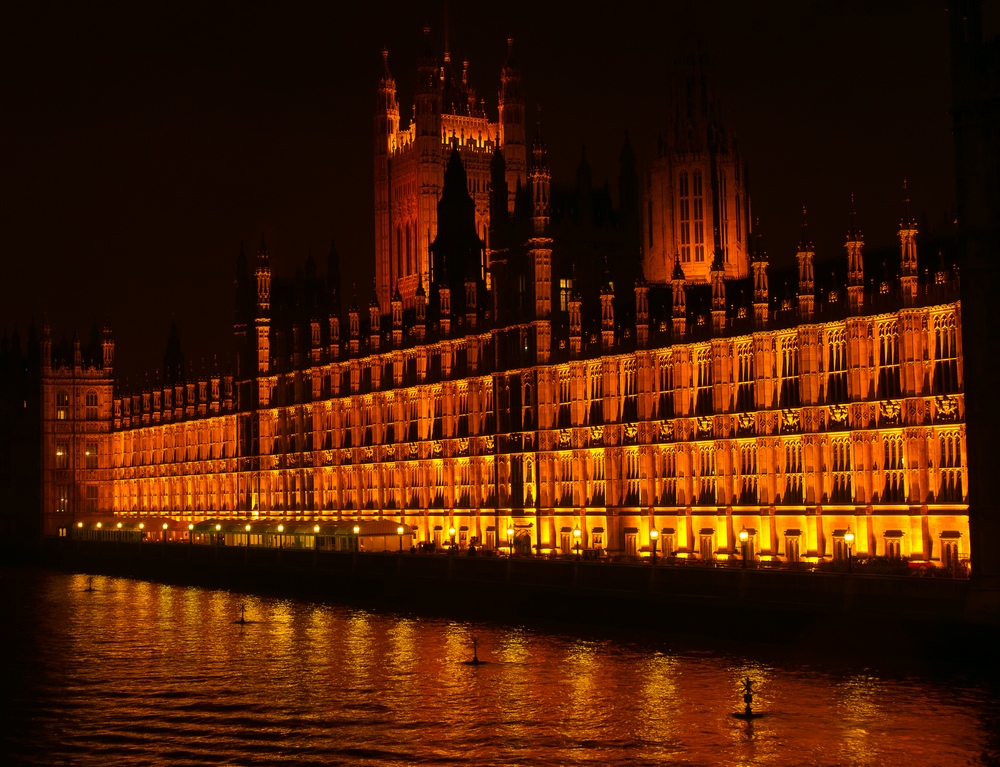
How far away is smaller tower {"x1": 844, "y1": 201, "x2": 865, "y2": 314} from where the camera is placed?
75.0 meters

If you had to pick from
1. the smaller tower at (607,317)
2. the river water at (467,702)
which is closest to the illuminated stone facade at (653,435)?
the smaller tower at (607,317)

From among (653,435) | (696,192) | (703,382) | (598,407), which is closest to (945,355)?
(703,382)

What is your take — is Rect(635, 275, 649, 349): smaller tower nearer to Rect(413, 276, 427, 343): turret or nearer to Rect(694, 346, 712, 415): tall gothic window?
Rect(694, 346, 712, 415): tall gothic window

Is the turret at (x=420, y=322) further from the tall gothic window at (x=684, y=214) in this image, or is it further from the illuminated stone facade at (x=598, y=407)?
the tall gothic window at (x=684, y=214)

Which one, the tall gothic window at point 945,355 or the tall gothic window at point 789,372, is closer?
the tall gothic window at point 945,355

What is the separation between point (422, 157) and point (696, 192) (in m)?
63.8

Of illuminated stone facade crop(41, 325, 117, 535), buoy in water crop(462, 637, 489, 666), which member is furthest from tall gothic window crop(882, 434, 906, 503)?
illuminated stone facade crop(41, 325, 117, 535)

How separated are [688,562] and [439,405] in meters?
38.2

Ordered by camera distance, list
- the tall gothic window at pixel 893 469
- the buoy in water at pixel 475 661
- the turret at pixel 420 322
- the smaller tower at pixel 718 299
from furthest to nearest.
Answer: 1. the turret at pixel 420 322
2. the smaller tower at pixel 718 299
3. the tall gothic window at pixel 893 469
4. the buoy in water at pixel 475 661

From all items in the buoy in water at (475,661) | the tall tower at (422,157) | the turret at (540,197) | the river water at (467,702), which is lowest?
the river water at (467,702)

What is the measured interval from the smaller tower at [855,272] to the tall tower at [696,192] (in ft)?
114

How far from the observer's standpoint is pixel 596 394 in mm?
94562

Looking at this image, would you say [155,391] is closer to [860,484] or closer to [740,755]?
[860,484]

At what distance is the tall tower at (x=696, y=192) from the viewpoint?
110812 mm
